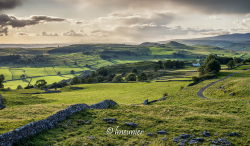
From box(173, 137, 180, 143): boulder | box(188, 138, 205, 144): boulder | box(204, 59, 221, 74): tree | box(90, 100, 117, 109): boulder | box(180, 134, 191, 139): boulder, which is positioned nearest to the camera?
box(188, 138, 205, 144): boulder

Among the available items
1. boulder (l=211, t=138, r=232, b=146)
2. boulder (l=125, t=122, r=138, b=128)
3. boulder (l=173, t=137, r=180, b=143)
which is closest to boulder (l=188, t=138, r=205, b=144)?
boulder (l=211, t=138, r=232, b=146)

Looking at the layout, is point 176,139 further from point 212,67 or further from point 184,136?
point 212,67

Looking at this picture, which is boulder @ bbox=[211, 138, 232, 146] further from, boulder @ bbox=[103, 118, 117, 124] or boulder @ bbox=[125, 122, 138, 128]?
boulder @ bbox=[103, 118, 117, 124]

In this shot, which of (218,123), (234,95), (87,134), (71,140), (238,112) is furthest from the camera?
(234,95)

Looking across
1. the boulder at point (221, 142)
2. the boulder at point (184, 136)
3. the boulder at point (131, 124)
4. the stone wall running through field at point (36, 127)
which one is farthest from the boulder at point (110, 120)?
the boulder at point (221, 142)

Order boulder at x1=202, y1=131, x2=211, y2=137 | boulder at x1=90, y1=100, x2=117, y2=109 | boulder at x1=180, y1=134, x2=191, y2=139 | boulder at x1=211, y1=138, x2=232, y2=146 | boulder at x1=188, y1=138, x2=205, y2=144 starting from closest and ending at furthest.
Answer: boulder at x1=211, y1=138, x2=232, y2=146
boulder at x1=188, y1=138, x2=205, y2=144
boulder at x1=180, y1=134, x2=191, y2=139
boulder at x1=202, y1=131, x2=211, y2=137
boulder at x1=90, y1=100, x2=117, y2=109

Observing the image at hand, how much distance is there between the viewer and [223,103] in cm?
4416

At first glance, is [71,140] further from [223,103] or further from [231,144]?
[223,103]

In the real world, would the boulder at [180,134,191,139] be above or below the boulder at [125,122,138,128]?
below

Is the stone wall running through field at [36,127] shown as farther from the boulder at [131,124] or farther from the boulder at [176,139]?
the boulder at [176,139]

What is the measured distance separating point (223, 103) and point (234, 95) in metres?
14.7

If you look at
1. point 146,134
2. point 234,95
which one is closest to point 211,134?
point 146,134

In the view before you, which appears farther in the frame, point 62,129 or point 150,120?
point 150,120

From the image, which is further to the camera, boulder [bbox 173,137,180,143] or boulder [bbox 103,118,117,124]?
boulder [bbox 103,118,117,124]
